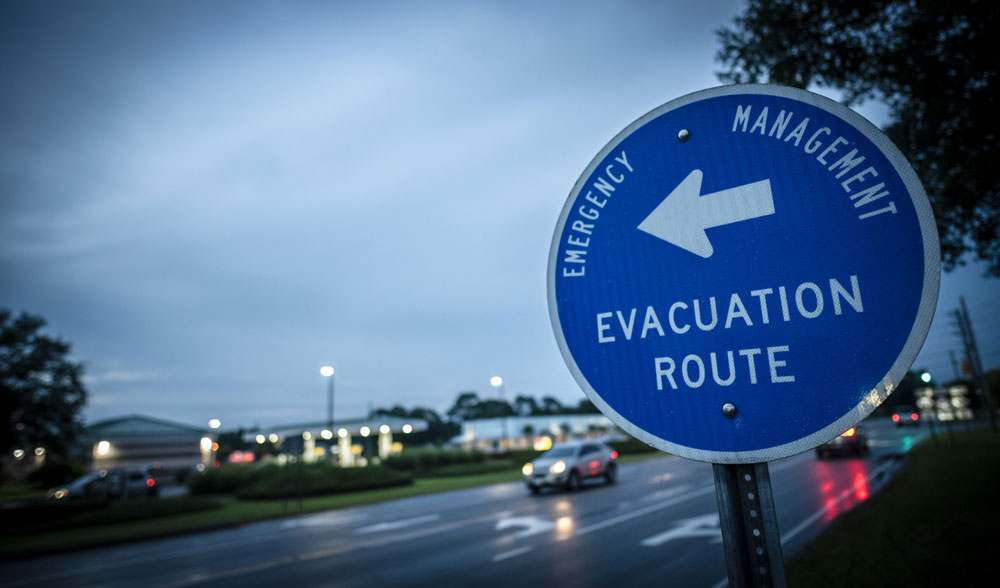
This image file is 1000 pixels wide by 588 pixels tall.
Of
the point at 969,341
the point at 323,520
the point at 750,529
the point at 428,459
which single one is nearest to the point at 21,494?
the point at 428,459

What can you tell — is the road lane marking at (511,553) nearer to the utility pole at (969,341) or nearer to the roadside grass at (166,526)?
the roadside grass at (166,526)

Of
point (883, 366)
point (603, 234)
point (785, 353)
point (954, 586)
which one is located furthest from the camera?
point (954, 586)

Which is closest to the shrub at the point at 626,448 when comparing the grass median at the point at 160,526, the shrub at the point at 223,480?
the grass median at the point at 160,526

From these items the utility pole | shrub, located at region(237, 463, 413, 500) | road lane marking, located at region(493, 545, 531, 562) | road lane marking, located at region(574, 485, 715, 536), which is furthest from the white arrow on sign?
the utility pole

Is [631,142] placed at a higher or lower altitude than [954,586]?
higher

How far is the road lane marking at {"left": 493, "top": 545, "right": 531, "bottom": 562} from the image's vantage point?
9661 millimetres

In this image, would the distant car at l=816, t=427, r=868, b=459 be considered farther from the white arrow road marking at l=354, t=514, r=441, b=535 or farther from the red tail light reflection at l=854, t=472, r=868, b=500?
the white arrow road marking at l=354, t=514, r=441, b=535

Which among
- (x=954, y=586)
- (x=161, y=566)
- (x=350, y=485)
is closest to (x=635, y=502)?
(x=954, y=586)

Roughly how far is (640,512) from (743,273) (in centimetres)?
1405

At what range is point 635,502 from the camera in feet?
52.0

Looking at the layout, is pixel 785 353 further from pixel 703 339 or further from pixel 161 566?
pixel 161 566

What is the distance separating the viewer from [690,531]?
10992mm

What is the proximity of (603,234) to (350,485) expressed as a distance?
89.7 ft

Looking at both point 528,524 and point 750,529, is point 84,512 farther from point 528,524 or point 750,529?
point 750,529
